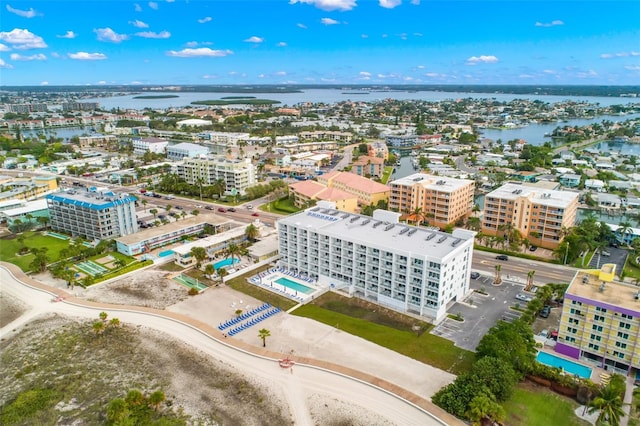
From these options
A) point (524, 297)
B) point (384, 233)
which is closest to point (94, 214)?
point (384, 233)

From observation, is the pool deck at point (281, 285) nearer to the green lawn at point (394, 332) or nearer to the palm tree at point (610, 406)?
the green lawn at point (394, 332)

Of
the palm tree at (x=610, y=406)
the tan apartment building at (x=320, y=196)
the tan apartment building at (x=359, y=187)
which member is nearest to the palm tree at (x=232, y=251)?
the tan apartment building at (x=320, y=196)

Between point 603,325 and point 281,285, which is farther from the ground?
point 603,325

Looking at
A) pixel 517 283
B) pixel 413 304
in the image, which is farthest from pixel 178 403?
pixel 517 283

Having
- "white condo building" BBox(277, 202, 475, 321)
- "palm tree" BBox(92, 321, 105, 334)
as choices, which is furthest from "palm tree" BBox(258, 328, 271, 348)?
"palm tree" BBox(92, 321, 105, 334)

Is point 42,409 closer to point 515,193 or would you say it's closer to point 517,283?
point 517,283

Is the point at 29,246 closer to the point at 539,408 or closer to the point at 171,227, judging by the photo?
the point at 171,227

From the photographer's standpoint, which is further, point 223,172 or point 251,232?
point 223,172
